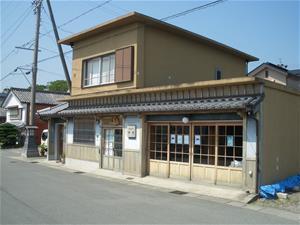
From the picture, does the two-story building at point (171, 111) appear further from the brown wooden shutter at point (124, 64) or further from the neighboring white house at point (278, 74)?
the neighboring white house at point (278, 74)

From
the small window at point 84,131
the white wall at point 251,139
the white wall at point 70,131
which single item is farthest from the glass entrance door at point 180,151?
the white wall at point 70,131

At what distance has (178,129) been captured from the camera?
48.7ft

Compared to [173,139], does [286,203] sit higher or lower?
lower

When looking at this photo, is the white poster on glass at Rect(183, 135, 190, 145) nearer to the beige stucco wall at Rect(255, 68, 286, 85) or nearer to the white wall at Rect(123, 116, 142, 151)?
the white wall at Rect(123, 116, 142, 151)

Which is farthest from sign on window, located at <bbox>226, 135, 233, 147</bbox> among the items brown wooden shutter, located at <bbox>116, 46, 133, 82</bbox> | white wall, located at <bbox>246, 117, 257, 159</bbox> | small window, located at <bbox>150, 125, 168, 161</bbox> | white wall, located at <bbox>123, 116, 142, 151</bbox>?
brown wooden shutter, located at <bbox>116, 46, 133, 82</bbox>

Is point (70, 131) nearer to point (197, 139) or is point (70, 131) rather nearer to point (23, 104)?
point (197, 139)

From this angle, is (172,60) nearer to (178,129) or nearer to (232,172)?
(178,129)

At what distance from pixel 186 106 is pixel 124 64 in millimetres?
4954

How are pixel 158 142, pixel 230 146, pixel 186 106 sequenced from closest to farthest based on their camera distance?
pixel 230 146, pixel 186 106, pixel 158 142

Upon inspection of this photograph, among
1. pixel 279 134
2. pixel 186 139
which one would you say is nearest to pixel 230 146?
pixel 279 134

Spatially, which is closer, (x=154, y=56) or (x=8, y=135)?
(x=154, y=56)

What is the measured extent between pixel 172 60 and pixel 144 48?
80.1 inches

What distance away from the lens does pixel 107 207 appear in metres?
9.84

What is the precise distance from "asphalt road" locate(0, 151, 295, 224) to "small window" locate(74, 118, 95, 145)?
19.5ft
